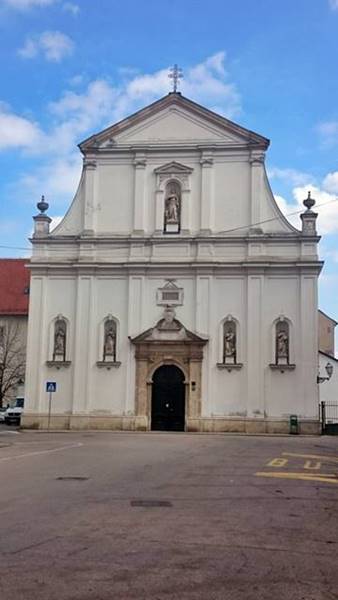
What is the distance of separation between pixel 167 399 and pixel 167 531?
30.4m

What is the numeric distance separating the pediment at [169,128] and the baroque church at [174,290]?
0.06 metres

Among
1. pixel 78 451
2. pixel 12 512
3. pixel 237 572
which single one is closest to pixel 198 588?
pixel 237 572

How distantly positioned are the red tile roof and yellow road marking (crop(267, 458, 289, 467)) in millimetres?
41067

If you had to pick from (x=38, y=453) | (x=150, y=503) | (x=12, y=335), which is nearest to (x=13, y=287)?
(x=12, y=335)

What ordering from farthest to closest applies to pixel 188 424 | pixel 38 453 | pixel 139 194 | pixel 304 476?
1. pixel 139 194
2. pixel 188 424
3. pixel 38 453
4. pixel 304 476

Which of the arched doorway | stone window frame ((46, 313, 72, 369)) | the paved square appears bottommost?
the paved square

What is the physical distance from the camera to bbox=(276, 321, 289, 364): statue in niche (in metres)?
38.6

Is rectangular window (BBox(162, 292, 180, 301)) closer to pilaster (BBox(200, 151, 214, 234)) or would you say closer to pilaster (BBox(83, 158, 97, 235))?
pilaster (BBox(200, 151, 214, 234))

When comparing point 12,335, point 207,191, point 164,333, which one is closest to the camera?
point 164,333

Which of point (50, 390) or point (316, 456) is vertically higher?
point (50, 390)

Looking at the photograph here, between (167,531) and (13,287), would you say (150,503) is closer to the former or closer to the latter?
(167,531)

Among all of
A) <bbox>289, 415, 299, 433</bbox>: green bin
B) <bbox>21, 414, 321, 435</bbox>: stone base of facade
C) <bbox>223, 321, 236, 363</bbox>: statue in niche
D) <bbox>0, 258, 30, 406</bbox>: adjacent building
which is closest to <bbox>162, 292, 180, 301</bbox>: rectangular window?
<bbox>223, 321, 236, 363</bbox>: statue in niche

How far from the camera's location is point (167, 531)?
925 cm

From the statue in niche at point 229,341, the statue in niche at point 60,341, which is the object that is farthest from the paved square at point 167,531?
the statue in niche at point 60,341
